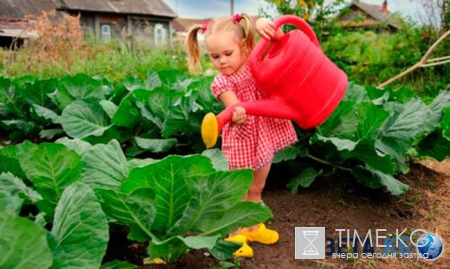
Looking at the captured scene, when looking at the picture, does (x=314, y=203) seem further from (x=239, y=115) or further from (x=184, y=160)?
(x=184, y=160)

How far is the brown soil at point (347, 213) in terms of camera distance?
245 cm

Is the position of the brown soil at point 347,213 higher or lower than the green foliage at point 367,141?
lower

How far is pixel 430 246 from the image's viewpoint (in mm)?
2717

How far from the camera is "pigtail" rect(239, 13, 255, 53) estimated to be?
2379 millimetres

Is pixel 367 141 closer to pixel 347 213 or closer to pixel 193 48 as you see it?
pixel 347 213

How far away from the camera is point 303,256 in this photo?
2.44 meters

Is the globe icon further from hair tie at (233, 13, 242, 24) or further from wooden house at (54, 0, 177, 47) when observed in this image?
wooden house at (54, 0, 177, 47)

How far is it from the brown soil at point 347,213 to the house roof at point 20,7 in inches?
1077

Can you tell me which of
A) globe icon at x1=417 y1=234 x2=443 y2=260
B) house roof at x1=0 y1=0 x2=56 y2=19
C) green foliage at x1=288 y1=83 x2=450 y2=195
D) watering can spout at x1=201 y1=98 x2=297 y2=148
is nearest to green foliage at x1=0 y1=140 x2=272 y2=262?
watering can spout at x1=201 y1=98 x2=297 y2=148

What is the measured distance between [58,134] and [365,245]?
246cm

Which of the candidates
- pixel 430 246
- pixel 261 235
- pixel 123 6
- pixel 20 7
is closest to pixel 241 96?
pixel 261 235

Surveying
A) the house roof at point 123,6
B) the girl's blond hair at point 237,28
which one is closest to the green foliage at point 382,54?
the girl's blond hair at point 237,28

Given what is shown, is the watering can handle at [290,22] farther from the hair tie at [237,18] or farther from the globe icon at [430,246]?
the globe icon at [430,246]

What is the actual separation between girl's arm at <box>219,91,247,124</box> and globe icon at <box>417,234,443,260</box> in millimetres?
1130
